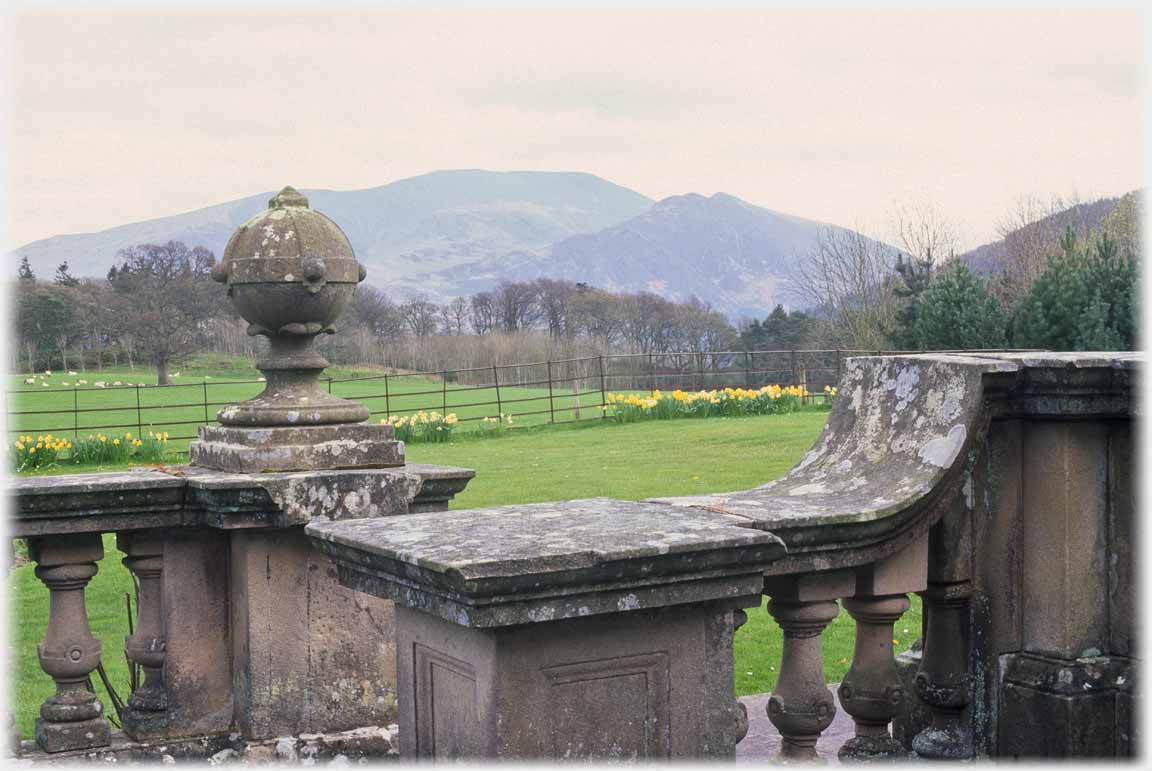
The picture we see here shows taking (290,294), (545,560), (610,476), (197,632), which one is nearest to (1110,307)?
(610,476)

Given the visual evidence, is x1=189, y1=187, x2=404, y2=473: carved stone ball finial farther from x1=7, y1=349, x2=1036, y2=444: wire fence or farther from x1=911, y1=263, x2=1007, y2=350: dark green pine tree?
x1=7, y1=349, x2=1036, y2=444: wire fence

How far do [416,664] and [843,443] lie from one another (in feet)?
4.65

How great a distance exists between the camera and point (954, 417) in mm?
3211

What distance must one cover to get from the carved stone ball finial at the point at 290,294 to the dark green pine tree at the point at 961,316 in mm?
25870

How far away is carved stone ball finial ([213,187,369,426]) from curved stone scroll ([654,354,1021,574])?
150 cm

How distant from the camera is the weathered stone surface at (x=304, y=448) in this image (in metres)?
4.03

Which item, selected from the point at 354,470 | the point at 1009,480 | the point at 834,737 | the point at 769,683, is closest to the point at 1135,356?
the point at 1009,480

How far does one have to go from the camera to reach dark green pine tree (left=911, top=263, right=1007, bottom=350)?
28.6m

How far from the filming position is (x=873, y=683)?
3279 mm

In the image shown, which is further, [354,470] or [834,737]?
[354,470]

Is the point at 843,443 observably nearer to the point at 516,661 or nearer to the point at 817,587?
the point at 817,587

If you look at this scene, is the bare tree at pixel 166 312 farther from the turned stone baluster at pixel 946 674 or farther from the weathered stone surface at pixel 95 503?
the turned stone baluster at pixel 946 674

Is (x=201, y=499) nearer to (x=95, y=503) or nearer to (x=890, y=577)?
(x=95, y=503)

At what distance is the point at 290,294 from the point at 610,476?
1377 centimetres
